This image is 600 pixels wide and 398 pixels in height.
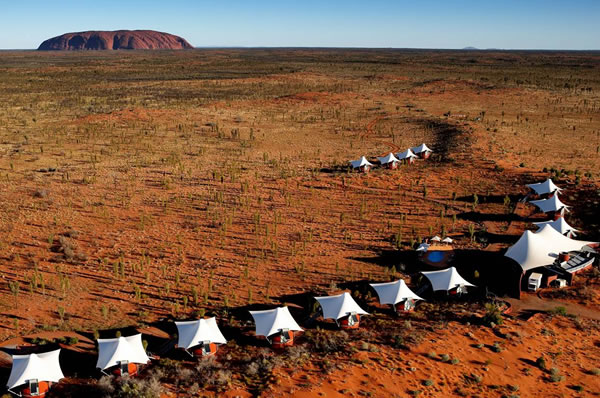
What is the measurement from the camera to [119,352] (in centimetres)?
1572

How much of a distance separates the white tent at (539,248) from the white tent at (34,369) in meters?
18.7

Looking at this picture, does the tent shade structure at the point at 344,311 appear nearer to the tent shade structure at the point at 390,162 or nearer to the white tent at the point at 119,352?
the white tent at the point at 119,352

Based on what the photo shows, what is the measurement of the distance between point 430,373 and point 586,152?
38563 mm

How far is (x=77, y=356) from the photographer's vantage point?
55.6ft

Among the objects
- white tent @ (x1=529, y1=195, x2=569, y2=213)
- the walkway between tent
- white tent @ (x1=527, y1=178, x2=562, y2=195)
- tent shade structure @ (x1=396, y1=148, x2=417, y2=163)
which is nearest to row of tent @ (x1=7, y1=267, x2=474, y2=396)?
the walkway between tent

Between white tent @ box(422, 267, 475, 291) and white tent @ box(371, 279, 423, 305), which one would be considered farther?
white tent @ box(422, 267, 475, 291)

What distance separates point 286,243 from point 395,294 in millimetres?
→ 8347

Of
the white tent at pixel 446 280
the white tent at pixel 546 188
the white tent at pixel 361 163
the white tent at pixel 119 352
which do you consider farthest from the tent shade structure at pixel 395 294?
the white tent at pixel 361 163

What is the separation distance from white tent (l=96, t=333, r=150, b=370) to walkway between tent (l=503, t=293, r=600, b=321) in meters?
14.4

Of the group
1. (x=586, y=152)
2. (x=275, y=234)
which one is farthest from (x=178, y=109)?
(x=586, y=152)

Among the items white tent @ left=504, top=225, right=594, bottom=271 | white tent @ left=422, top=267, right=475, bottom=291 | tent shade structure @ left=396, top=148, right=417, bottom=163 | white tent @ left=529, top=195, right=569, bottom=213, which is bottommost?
white tent @ left=422, top=267, right=475, bottom=291

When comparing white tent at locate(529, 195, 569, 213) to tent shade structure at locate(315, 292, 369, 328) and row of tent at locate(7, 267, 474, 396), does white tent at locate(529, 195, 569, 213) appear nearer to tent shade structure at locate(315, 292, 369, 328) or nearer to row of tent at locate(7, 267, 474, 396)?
row of tent at locate(7, 267, 474, 396)

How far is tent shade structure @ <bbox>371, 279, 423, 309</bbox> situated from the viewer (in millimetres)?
19438

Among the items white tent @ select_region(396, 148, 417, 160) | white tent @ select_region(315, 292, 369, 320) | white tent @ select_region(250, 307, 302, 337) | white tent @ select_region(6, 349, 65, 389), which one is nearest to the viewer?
white tent @ select_region(6, 349, 65, 389)
